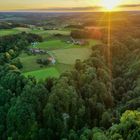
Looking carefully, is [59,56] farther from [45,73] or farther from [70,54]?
[45,73]

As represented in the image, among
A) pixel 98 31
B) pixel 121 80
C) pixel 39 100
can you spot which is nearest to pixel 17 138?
pixel 39 100

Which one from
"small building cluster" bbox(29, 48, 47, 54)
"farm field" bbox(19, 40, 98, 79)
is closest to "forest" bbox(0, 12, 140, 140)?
"farm field" bbox(19, 40, 98, 79)

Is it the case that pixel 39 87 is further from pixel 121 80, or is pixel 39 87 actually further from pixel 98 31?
pixel 98 31

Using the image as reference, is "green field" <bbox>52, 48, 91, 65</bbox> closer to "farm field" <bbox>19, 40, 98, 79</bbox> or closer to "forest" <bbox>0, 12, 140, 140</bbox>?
"farm field" <bbox>19, 40, 98, 79</bbox>

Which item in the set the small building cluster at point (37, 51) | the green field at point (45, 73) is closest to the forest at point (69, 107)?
the green field at point (45, 73)

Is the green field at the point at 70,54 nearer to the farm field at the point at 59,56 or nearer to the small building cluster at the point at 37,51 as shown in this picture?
the farm field at the point at 59,56

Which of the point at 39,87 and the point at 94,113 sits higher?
the point at 39,87
